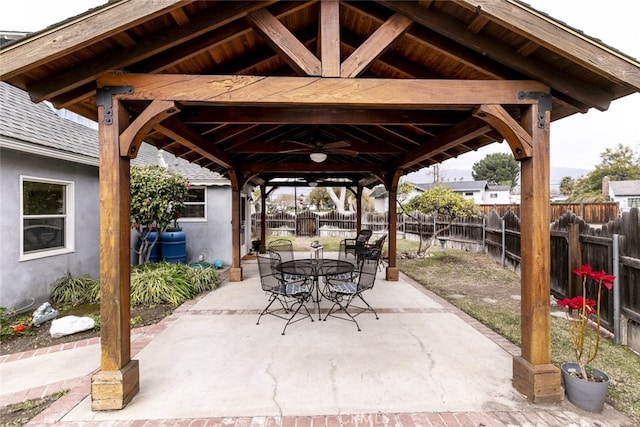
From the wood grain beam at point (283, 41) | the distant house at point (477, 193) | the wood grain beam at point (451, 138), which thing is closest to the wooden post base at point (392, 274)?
the wood grain beam at point (451, 138)

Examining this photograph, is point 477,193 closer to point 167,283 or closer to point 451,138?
point 451,138

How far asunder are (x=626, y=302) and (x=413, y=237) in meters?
11.9

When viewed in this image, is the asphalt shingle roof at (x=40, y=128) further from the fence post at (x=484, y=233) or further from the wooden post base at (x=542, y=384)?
the fence post at (x=484, y=233)

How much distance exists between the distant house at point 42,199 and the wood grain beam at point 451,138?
6.00 meters

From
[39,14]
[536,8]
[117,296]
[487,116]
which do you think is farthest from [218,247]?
[39,14]

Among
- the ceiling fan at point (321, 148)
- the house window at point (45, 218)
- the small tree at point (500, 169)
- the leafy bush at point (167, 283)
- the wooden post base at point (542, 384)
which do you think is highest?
the small tree at point (500, 169)

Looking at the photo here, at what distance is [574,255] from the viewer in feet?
14.9

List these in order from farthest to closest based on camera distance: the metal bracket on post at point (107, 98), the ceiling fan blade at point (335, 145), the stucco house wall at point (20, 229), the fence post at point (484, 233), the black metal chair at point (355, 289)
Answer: the fence post at point (484, 233)
the ceiling fan blade at point (335, 145)
the stucco house wall at point (20, 229)
the black metal chair at point (355, 289)
the metal bracket on post at point (107, 98)

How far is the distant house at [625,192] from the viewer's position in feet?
86.9

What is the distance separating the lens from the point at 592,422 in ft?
7.80

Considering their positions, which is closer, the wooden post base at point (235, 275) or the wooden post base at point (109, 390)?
the wooden post base at point (109, 390)

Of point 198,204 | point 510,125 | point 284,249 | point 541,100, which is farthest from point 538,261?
point 198,204

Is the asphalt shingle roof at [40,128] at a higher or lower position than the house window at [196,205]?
higher

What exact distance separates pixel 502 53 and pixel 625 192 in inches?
1362
